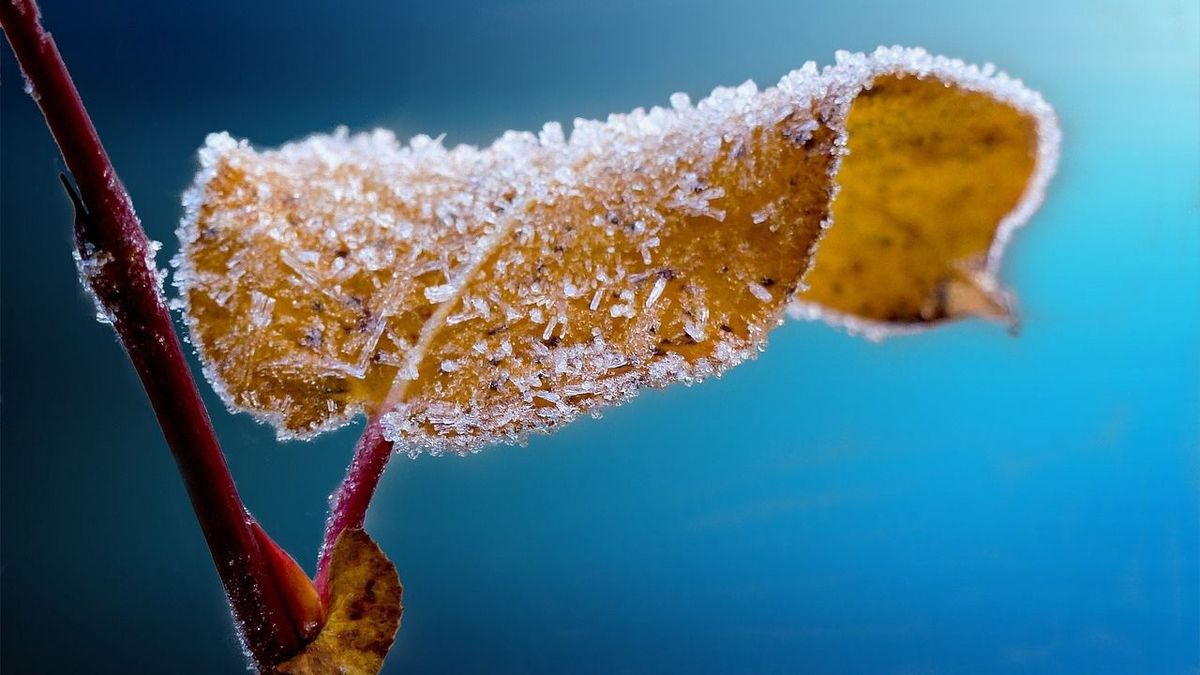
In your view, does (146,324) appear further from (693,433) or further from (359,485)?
(693,433)

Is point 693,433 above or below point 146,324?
above

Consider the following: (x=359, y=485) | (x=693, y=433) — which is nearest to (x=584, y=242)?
(x=359, y=485)

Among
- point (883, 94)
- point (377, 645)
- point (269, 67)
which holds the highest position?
point (269, 67)

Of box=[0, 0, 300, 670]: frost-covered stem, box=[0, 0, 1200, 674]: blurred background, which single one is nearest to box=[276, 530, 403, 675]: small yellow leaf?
box=[0, 0, 300, 670]: frost-covered stem

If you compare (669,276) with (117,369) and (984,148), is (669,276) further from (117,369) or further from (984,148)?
(117,369)

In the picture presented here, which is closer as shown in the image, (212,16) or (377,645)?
(377,645)

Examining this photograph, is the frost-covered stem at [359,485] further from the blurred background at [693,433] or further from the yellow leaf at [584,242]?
the blurred background at [693,433]

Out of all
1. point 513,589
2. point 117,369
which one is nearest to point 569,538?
point 513,589

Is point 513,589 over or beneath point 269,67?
beneath
